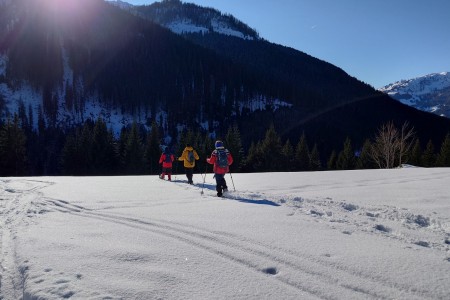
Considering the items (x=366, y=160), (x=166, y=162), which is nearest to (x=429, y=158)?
(x=366, y=160)

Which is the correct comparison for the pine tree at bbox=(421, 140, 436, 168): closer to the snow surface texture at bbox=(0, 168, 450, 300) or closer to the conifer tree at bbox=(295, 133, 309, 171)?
the conifer tree at bbox=(295, 133, 309, 171)

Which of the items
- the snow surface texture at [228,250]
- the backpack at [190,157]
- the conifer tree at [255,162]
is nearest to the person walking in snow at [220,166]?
the snow surface texture at [228,250]

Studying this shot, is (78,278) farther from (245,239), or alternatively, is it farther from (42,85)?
(42,85)

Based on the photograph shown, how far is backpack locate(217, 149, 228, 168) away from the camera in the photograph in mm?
10273

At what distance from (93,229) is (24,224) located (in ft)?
5.02

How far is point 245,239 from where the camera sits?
4.84 m

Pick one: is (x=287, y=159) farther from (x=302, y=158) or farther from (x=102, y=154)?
(x=102, y=154)

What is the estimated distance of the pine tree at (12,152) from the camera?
3778 centimetres

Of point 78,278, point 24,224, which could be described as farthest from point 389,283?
point 24,224

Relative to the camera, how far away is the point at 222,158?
10383mm

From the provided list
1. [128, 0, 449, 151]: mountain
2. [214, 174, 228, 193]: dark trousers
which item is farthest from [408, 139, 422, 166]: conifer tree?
[128, 0, 449, 151]: mountain

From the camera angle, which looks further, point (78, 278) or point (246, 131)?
point (246, 131)

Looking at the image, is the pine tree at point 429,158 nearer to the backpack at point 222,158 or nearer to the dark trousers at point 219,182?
the backpack at point 222,158

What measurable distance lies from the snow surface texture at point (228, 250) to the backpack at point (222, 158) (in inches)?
101
